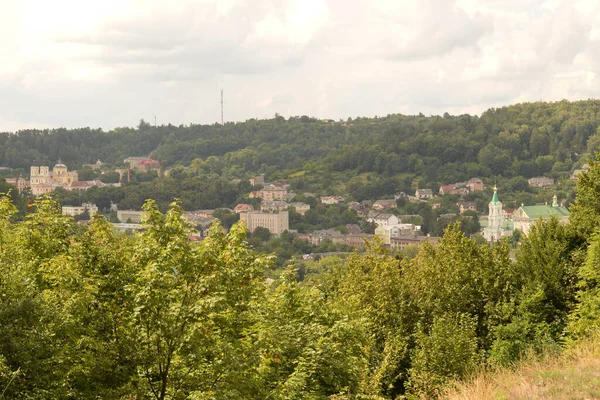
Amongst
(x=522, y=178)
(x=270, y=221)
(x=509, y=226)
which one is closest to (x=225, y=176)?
(x=270, y=221)

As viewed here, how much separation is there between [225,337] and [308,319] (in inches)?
138

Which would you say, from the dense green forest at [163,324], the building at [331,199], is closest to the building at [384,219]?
the building at [331,199]

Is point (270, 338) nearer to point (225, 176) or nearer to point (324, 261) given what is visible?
point (324, 261)

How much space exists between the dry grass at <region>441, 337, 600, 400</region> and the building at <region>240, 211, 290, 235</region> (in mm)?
118035

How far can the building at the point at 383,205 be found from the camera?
145 meters

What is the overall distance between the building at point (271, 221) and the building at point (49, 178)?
56456mm

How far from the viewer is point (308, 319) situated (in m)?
14.3

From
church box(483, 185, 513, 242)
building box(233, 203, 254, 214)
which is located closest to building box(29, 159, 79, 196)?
building box(233, 203, 254, 214)

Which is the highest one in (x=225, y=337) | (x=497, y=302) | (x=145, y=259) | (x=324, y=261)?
(x=145, y=259)

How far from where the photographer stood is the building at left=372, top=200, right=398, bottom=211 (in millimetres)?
144625

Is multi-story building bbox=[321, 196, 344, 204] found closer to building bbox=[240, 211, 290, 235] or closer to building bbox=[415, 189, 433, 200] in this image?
building bbox=[415, 189, 433, 200]

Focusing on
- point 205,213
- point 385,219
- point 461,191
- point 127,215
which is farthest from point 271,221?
point 461,191

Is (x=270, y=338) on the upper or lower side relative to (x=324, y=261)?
upper

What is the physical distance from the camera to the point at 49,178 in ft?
577
